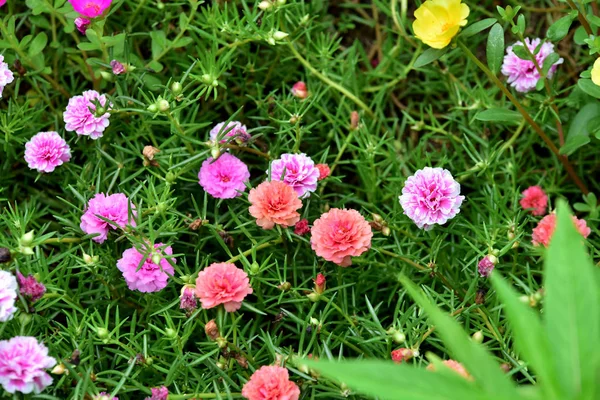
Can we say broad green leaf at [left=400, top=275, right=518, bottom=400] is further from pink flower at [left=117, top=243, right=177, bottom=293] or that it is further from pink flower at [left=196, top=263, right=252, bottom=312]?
pink flower at [left=117, top=243, right=177, bottom=293]

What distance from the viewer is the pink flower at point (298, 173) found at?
4.59 feet

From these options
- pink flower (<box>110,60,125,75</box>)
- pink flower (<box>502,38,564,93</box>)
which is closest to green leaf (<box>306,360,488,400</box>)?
pink flower (<box>110,60,125,75</box>)

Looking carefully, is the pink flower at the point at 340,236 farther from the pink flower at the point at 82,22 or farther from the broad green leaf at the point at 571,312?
the pink flower at the point at 82,22

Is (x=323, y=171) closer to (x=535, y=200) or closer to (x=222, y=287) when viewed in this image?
(x=222, y=287)

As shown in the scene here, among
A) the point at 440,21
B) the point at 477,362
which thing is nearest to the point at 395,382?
the point at 477,362

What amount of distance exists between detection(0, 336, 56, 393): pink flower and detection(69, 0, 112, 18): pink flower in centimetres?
69

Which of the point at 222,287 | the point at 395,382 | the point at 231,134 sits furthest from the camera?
the point at 231,134

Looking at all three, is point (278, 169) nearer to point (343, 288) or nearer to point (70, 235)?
point (343, 288)

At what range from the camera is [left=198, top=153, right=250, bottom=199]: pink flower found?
1424mm

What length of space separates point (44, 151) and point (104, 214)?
0.24m

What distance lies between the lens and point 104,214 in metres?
1.34

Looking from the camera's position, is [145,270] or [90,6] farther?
[90,6]

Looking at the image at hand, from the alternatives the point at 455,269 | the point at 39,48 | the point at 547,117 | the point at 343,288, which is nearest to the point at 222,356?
the point at 343,288

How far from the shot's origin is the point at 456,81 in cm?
172
